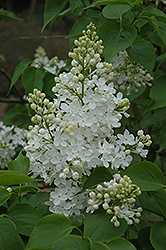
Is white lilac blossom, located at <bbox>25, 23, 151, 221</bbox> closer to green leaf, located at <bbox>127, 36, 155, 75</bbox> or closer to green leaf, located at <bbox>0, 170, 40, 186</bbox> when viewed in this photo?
green leaf, located at <bbox>0, 170, 40, 186</bbox>

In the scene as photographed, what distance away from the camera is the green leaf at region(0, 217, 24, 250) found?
76 cm

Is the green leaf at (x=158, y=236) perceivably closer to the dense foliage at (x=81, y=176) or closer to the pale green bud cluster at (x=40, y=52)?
the dense foliage at (x=81, y=176)

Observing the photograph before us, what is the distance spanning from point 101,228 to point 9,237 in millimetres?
252

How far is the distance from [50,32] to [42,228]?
6.59 m

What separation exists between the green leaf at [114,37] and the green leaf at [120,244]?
678mm

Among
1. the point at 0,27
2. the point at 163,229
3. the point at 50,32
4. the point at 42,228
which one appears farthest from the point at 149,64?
the point at 0,27

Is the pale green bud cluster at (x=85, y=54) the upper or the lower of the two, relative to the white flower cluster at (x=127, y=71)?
upper

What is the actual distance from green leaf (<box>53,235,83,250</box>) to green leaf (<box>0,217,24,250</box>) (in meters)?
0.10

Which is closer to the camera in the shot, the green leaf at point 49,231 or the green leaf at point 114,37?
the green leaf at point 49,231

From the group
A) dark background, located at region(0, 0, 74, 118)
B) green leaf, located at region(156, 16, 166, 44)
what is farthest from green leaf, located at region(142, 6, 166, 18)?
dark background, located at region(0, 0, 74, 118)

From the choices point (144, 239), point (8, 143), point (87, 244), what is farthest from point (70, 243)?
point (8, 143)

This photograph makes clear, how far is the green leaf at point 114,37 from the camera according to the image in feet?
3.83

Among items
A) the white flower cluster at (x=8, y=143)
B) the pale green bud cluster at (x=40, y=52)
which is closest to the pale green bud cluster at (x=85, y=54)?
the white flower cluster at (x=8, y=143)

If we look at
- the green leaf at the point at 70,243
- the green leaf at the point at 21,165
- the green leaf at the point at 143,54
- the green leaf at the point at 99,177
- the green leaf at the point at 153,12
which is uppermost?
the green leaf at the point at 153,12
